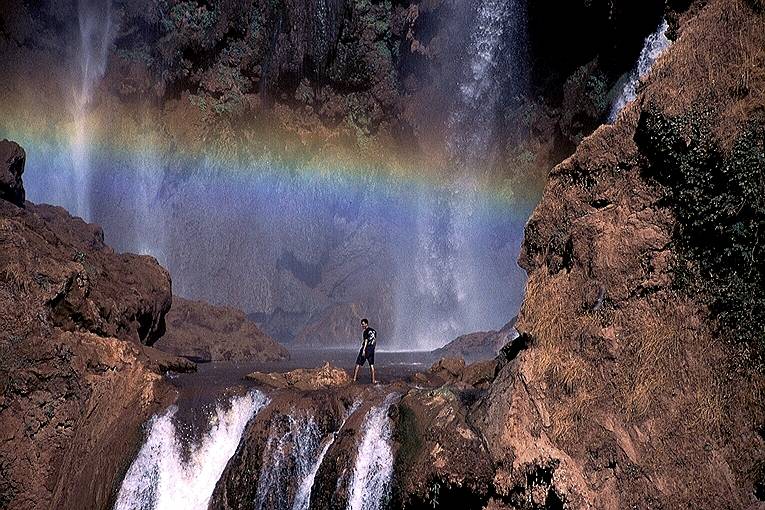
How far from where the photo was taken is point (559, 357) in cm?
1128

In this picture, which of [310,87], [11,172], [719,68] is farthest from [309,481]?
[310,87]

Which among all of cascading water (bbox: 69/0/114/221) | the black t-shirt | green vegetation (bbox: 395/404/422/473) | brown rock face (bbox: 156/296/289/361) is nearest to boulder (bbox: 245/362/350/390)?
the black t-shirt

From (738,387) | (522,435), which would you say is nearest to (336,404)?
(522,435)

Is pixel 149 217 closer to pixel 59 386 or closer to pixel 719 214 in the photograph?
pixel 59 386

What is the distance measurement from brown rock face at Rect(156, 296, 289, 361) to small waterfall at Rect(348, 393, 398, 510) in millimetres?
17064

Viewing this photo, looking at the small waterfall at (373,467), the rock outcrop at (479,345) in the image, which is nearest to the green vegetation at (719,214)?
the small waterfall at (373,467)

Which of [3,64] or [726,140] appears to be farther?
[3,64]

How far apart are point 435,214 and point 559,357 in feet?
131

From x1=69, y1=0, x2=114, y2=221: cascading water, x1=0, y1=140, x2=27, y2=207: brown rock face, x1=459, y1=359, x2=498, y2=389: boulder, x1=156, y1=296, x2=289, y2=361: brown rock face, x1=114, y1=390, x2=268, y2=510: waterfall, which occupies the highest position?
x1=69, y1=0, x2=114, y2=221: cascading water

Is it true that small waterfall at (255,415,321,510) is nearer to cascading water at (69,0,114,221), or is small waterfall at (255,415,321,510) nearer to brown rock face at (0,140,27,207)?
brown rock face at (0,140,27,207)

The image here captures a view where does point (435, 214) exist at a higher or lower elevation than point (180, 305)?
higher

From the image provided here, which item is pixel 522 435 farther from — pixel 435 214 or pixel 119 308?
pixel 435 214

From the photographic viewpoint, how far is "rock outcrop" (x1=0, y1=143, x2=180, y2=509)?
15.3m

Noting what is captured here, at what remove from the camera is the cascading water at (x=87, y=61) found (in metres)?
45.0
